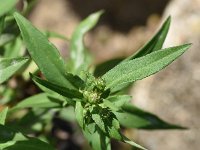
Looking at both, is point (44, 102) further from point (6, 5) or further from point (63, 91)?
point (6, 5)

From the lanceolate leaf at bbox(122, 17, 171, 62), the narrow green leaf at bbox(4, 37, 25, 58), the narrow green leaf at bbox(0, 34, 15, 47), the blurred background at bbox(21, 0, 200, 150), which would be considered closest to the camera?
the lanceolate leaf at bbox(122, 17, 171, 62)

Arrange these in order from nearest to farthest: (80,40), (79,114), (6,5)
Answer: (79,114), (6,5), (80,40)

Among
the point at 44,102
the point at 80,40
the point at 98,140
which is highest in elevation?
the point at 80,40

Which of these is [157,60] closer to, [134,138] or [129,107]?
[129,107]


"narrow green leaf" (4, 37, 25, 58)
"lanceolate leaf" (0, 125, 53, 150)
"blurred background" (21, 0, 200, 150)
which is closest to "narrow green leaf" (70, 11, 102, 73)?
"narrow green leaf" (4, 37, 25, 58)

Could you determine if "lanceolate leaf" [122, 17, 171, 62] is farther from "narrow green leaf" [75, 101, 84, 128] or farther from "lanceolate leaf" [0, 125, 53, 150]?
"lanceolate leaf" [0, 125, 53, 150]

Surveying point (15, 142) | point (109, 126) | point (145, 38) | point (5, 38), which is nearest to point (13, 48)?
point (5, 38)

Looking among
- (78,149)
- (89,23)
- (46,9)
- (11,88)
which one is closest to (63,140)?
(78,149)

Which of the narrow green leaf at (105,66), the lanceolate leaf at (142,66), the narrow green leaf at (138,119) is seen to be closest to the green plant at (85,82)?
the lanceolate leaf at (142,66)
